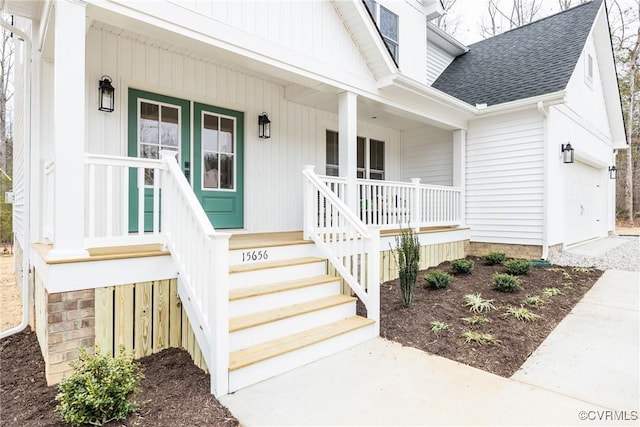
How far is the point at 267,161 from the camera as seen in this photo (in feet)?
20.5

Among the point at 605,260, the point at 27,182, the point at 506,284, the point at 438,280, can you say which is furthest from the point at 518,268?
the point at 27,182

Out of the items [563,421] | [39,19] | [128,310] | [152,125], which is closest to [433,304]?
[563,421]

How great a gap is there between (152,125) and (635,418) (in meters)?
5.77

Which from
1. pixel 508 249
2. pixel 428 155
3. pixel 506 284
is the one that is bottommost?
pixel 506 284

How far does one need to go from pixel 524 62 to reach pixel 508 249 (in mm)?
4345

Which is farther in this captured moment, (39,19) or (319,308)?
(39,19)

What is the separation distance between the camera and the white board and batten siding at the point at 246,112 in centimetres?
457

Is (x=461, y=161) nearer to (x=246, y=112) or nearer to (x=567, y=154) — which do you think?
(x=567, y=154)

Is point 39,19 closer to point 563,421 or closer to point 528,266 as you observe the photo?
point 563,421

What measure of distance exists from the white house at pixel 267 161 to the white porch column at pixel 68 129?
0.04 ft

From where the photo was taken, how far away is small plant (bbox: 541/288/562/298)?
4872 millimetres

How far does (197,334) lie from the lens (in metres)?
2.98

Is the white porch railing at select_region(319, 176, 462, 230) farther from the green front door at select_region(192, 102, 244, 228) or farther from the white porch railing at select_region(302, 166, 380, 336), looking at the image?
the green front door at select_region(192, 102, 244, 228)

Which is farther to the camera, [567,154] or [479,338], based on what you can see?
[567,154]
